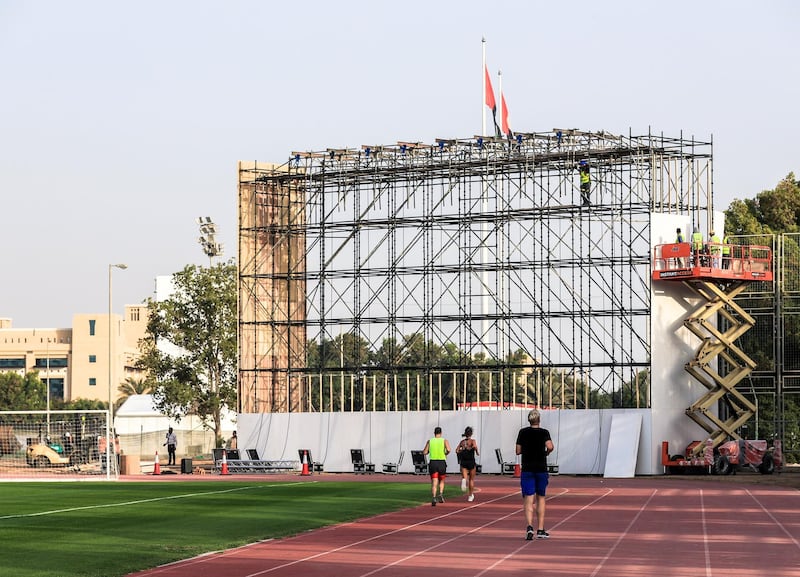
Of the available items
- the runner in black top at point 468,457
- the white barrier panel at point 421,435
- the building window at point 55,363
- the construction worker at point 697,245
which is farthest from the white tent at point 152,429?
the runner in black top at point 468,457

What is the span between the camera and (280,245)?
63.0 metres

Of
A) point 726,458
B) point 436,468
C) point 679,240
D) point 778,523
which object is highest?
point 679,240

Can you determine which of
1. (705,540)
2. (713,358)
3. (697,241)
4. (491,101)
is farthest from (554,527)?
(491,101)

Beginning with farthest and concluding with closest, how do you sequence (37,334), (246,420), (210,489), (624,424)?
(37,334), (246,420), (624,424), (210,489)

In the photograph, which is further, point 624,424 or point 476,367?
point 476,367

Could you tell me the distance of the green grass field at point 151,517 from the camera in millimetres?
19812

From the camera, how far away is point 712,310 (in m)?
51.4

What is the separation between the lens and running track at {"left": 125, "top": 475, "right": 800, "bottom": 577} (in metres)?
18.1

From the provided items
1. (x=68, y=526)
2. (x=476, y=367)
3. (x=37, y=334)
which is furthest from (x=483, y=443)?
(x=37, y=334)

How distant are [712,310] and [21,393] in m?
87.0

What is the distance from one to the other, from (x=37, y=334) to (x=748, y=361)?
4205 inches

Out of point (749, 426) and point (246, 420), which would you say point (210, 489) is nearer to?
point (246, 420)

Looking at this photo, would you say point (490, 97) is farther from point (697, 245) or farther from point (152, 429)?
point (152, 429)

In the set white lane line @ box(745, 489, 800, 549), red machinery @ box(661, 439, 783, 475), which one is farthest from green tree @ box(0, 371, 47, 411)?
white lane line @ box(745, 489, 800, 549)
